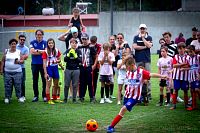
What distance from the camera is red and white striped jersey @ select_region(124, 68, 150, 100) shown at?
12.3 metres

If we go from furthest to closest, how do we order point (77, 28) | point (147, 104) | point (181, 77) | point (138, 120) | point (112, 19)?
1. point (112, 19)
2. point (77, 28)
3. point (147, 104)
4. point (181, 77)
5. point (138, 120)

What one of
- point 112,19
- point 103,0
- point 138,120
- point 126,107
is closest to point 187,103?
point 138,120

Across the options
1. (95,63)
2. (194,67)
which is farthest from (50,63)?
(194,67)

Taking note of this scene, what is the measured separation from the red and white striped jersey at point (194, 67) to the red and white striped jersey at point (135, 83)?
332cm

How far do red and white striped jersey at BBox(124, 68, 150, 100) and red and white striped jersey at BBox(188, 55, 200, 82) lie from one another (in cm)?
332

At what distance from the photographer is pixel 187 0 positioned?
4856 centimetres

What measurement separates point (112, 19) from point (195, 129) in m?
36.0

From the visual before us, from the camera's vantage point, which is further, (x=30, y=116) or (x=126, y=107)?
(x=30, y=116)

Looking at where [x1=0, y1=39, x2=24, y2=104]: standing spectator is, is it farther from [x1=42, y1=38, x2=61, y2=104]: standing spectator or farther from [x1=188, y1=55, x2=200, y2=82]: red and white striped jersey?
[x1=188, y1=55, x2=200, y2=82]: red and white striped jersey

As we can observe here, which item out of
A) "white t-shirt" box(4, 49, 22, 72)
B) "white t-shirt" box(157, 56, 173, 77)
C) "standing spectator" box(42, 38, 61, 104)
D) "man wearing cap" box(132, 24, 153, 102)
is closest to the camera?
"white t-shirt" box(157, 56, 173, 77)

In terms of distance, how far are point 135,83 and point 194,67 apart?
374cm

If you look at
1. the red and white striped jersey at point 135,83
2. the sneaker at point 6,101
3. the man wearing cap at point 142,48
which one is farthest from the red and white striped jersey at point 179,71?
the sneaker at point 6,101

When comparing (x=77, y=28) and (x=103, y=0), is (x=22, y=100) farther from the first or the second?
(x=103, y=0)

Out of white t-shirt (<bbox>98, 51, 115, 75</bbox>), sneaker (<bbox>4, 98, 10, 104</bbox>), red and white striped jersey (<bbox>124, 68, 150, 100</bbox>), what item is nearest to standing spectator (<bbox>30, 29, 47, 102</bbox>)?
sneaker (<bbox>4, 98, 10, 104</bbox>)
